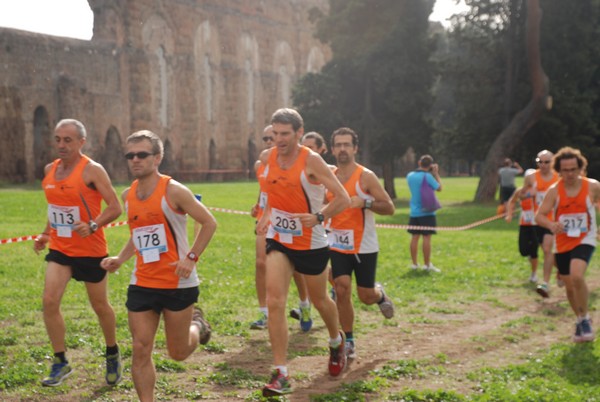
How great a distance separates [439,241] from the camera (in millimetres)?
20297

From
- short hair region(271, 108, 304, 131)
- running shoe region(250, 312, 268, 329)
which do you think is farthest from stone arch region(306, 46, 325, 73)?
short hair region(271, 108, 304, 131)

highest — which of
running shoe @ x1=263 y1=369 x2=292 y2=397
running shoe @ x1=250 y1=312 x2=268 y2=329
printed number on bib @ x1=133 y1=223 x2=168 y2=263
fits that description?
printed number on bib @ x1=133 y1=223 x2=168 y2=263

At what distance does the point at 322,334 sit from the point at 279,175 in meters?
2.89

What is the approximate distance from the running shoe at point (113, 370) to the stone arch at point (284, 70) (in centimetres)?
5712

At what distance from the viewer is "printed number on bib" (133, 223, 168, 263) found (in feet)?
18.5

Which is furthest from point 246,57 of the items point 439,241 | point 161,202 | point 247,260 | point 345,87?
point 161,202

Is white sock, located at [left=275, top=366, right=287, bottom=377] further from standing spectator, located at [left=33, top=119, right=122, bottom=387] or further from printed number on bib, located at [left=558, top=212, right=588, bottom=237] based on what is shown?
printed number on bib, located at [left=558, top=212, right=588, bottom=237]

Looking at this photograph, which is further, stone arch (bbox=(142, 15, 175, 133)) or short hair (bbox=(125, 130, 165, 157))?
stone arch (bbox=(142, 15, 175, 133))

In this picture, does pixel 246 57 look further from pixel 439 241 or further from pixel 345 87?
pixel 439 241

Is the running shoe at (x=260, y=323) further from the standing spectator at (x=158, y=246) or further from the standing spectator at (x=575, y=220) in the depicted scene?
the standing spectator at (x=158, y=246)

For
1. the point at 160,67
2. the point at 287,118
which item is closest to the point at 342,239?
the point at 287,118

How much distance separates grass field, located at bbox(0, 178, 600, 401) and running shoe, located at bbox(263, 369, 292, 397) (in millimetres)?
328

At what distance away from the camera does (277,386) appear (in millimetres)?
6020

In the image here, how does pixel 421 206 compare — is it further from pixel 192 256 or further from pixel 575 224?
pixel 192 256
